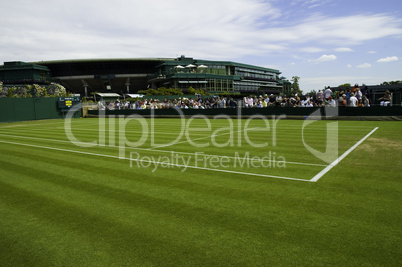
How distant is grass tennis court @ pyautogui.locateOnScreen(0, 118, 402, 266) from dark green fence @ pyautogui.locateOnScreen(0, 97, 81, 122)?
110 feet

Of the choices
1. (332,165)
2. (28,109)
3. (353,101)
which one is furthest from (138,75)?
(332,165)

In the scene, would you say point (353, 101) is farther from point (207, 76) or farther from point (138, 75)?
point (138, 75)

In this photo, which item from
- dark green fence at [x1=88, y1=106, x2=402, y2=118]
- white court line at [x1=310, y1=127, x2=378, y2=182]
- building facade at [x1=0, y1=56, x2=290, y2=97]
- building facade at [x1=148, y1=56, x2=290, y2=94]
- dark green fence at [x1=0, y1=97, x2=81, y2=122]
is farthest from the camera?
building facade at [x1=0, y1=56, x2=290, y2=97]

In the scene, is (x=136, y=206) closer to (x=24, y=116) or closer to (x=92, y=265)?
(x=92, y=265)

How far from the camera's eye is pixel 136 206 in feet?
18.6

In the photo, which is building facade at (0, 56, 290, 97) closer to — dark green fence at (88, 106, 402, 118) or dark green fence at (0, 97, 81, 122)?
dark green fence at (0, 97, 81, 122)

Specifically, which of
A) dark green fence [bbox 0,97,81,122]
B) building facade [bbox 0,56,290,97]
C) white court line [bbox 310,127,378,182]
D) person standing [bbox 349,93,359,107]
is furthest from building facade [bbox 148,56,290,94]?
white court line [bbox 310,127,378,182]

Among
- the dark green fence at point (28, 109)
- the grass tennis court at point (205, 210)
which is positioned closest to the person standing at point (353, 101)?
the grass tennis court at point (205, 210)

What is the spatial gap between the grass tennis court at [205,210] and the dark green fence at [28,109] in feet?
110

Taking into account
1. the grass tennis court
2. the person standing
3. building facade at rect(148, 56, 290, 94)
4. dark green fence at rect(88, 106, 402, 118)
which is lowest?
the grass tennis court

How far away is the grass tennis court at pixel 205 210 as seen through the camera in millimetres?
3852

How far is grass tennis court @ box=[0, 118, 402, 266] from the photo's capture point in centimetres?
385

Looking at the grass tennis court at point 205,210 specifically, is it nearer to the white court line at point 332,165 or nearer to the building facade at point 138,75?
the white court line at point 332,165

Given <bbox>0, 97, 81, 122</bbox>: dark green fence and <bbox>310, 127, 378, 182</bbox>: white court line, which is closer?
<bbox>310, 127, 378, 182</bbox>: white court line
